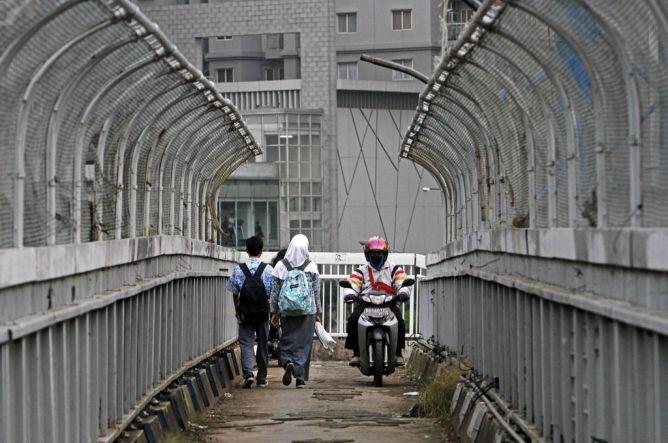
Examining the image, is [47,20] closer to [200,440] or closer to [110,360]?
[110,360]

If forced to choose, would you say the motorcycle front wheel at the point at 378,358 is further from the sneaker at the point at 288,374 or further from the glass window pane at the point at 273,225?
the glass window pane at the point at 273,225

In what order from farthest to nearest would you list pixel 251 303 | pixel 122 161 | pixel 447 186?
pixel 447 186, pixel 251 303, pixel 122 161

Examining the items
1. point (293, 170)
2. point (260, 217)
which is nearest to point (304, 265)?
point (260, 217)

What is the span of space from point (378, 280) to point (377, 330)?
2.09 feet

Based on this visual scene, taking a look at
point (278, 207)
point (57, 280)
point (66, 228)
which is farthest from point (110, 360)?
point (278, 207)

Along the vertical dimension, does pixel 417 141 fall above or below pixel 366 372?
above

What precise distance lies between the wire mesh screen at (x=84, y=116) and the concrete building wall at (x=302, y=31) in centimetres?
4802

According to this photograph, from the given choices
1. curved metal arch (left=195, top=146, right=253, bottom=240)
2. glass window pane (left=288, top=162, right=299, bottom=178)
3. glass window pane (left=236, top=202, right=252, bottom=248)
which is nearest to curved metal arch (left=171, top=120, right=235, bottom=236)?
curved metal arch (left=195, top=146, right=253, bottom=240)

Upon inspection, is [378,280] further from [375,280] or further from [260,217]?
[260,217]

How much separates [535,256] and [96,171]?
3057 millimetres

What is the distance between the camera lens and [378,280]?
16.9m

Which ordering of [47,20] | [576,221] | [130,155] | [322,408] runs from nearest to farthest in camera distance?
[47,20] < [576,221] < [130,155] < [322,408]

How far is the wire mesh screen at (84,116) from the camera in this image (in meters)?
6.89

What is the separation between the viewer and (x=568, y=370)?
306 inches
